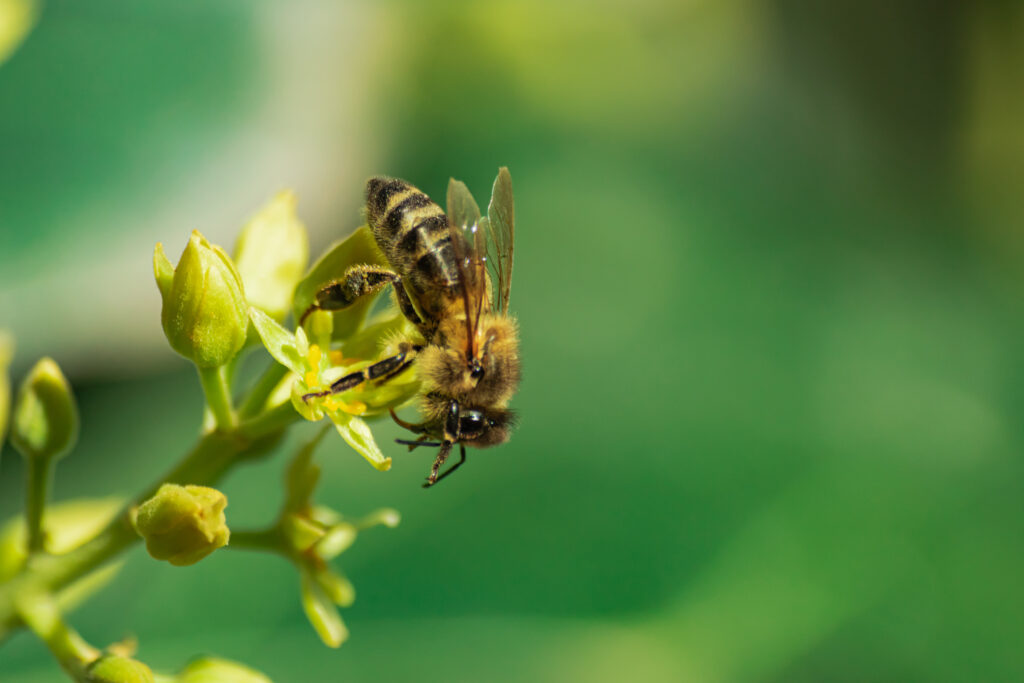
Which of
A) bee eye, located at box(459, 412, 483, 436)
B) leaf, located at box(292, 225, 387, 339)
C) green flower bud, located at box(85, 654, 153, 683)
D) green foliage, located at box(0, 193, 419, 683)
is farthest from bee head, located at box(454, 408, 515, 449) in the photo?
green flower bud, located at box(85, 654, 153, 683)

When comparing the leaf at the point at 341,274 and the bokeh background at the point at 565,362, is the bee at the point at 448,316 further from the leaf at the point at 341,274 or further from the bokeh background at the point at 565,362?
the bokeh background at the point at 565,362

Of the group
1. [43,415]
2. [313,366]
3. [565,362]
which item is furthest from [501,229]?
[565,362]

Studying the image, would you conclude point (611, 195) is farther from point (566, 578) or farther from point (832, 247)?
point (566, 578)

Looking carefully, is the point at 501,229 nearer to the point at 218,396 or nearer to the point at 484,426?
the point at 484,426

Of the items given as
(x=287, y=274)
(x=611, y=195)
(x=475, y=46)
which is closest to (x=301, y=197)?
(x=475, y=46)

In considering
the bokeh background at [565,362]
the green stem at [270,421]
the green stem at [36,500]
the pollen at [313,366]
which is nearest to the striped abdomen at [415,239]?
the pollen at [313,366]

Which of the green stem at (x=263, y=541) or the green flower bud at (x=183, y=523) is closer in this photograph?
the green flower bud at (x=183, y=523)
